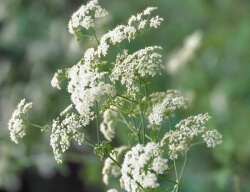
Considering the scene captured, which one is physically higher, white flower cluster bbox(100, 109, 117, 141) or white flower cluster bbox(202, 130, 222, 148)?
white flower cluster bbox(100, 109, 117, 141)

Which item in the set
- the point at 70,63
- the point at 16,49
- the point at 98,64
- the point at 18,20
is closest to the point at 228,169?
the point at 98,64

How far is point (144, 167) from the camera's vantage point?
217 centimetres

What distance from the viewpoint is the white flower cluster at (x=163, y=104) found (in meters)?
2.38

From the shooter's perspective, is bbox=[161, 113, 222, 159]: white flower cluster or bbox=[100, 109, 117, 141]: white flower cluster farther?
bbox=[100, 109, 117, 141]: white flower cluster

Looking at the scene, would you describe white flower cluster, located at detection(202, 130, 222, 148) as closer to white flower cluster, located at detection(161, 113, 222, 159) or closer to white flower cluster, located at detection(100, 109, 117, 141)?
white flower cluster, located at detection(161, 113, 222, 159)

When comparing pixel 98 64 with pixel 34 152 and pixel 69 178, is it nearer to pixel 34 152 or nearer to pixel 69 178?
pixel 34 152

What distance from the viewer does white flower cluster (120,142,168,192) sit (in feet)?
7.01

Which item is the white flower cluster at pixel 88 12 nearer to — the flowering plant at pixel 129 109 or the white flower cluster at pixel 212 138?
the flowering plant at pixel 129 109

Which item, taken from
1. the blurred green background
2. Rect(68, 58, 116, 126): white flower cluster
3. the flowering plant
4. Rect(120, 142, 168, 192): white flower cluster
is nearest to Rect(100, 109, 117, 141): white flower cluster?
the flowering plant

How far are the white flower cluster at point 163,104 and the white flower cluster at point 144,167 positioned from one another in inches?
7.5

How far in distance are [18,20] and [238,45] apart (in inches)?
101

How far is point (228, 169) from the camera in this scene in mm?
3848

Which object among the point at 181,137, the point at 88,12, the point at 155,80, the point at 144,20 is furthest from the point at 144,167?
the point at 155,80

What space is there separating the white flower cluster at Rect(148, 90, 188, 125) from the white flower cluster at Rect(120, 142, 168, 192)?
0.19 m
